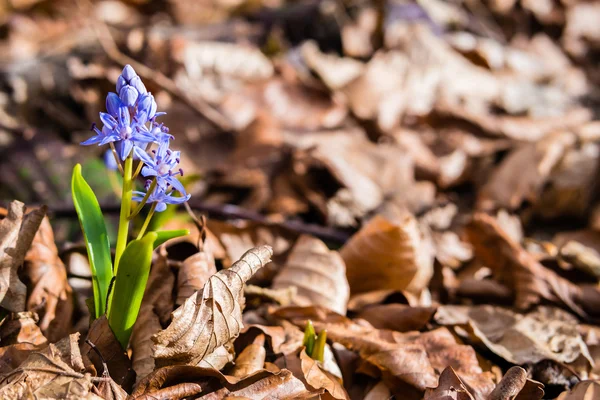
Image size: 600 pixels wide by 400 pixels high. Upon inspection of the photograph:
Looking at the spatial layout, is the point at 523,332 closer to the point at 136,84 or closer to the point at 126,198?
the point at 126,198

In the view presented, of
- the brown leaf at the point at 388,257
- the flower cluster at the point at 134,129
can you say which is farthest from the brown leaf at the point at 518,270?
the flower cluster at the point at 134,129

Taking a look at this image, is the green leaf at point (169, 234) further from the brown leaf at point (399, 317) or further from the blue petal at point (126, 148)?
the brown leaf at point (399, 317)

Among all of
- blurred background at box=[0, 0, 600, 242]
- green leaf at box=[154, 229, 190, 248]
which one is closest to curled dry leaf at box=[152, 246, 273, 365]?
green leaf at box=[154, 229, 190, 248]

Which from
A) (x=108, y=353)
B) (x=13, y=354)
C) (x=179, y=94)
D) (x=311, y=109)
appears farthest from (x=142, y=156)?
(x=311, y=109)

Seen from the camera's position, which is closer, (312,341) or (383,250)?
(312,341)

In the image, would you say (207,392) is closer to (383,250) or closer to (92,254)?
(92,254)

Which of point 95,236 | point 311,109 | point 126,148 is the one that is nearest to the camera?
point 126,148

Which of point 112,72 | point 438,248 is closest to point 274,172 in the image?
point 438,248
